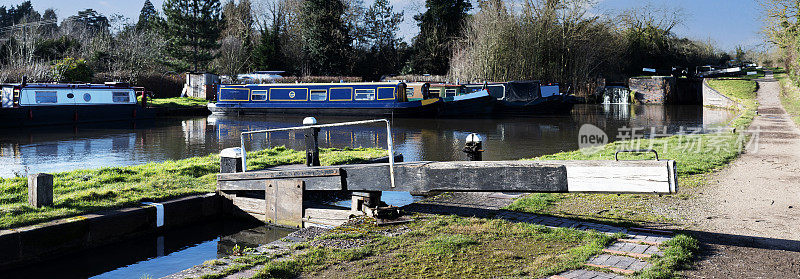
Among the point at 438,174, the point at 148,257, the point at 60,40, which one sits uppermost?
the point at 60,40

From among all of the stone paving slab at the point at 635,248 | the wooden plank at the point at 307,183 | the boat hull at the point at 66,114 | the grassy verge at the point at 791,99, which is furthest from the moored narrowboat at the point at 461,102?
the stone paving slab at the point at 635,248

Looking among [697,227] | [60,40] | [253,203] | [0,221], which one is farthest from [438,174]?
[60,40]

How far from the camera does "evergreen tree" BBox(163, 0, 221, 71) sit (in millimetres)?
36969

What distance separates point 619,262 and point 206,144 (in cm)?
1367

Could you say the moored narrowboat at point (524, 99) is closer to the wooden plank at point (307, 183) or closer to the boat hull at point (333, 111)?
the boat hull at point (333, 111)

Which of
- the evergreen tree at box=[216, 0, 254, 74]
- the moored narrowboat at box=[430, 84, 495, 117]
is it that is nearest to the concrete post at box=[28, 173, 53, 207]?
the moored narrowboat at box=[430, 84, 495, 117]

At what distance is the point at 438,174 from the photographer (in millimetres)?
4793

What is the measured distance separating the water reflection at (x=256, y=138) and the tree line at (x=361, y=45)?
811 centimetres

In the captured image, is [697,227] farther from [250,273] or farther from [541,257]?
[250,273]

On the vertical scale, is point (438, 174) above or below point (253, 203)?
above

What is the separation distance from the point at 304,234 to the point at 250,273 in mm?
1156

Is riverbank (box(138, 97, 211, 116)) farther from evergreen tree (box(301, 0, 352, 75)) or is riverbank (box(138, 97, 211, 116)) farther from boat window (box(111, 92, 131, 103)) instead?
evergreen tree (box(301, 0, 352, 75))

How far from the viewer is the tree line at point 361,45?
105 feet

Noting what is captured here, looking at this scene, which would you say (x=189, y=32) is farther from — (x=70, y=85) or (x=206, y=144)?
(x=206, y=144)
